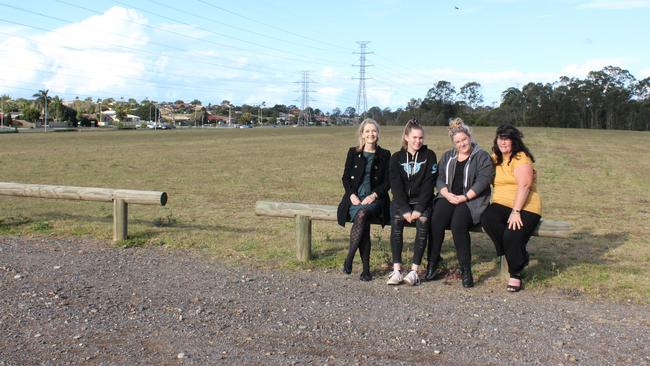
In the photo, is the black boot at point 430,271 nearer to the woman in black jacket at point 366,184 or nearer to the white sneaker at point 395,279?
the white sneaker at point 395,279

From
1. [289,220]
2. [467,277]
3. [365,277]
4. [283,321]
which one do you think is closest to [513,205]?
[467,277]

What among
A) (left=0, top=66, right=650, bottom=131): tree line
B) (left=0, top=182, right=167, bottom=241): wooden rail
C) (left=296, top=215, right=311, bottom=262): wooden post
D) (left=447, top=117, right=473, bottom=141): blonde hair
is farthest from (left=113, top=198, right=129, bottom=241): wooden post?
(left=0, top=66, right=650, bottom=131): tree line

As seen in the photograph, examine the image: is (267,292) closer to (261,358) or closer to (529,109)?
(261,358)

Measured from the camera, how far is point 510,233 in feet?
19.1

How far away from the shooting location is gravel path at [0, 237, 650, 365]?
406 centimetres

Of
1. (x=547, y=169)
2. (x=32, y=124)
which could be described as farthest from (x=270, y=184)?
(x=32, y=124)

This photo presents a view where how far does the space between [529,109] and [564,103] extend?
729 cm

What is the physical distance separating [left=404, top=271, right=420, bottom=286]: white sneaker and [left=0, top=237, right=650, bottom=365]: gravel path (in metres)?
0.08

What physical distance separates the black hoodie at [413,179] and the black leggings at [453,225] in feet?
0.52

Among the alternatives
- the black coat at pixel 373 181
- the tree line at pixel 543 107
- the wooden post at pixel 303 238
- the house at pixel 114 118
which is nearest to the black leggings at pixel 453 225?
the black coat at pixel 373 181

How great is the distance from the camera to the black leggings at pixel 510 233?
5773mm

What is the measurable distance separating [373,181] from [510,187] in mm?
1401

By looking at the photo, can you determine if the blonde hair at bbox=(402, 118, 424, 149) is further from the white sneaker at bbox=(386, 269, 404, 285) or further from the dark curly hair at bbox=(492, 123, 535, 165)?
the white sneaker at bbox=(386, 269, 404, 285)

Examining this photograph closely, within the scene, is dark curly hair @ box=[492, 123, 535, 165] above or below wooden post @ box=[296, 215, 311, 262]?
above
